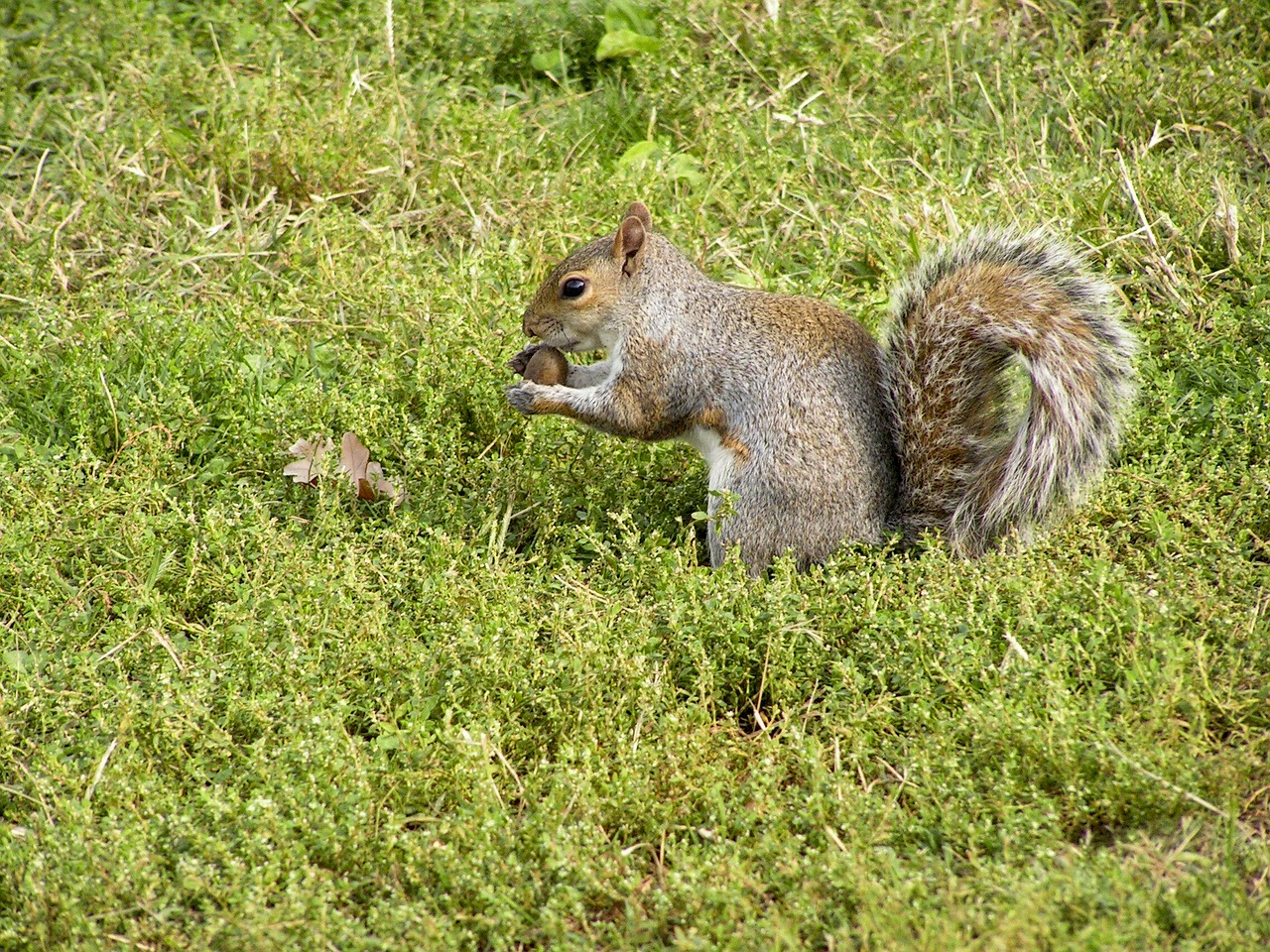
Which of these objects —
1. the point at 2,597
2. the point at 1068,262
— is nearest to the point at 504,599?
the point at 2,597

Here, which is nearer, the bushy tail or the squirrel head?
the bushy tail

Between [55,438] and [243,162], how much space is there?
1201 millimetres

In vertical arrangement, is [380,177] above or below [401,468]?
above

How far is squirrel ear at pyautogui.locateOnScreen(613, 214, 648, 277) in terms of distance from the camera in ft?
10.2

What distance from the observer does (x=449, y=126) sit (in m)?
4.39

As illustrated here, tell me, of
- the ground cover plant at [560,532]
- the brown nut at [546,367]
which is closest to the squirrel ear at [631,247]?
the brown nut at [546,367]

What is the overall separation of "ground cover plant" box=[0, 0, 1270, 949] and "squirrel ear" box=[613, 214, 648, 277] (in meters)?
0.50

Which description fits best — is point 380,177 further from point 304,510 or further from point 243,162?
point 304,510

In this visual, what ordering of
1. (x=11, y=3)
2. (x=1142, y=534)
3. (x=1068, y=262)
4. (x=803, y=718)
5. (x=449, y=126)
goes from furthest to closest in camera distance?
(x=11, y=3), (x=449, y=126), (x=1142, y=534), (x=1068, y=262), (x=803, y=718)

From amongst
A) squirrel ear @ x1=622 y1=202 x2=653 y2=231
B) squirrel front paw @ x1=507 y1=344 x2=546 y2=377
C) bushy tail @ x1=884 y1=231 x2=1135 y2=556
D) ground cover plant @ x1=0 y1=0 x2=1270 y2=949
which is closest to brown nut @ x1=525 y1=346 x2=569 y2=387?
squirrel front paw @ x1=507 y1=344 x2=546 y2=377

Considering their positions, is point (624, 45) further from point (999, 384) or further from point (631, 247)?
point (999, 384)

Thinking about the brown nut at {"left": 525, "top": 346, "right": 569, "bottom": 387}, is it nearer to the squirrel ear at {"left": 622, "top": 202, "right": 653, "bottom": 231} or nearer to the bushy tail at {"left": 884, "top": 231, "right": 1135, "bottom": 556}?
the squirrel ear at {"left": 622, "top": 202, "right": 653, "bottom": 231}

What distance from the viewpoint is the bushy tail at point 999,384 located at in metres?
2.67

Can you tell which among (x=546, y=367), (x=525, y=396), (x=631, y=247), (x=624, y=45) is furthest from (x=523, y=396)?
(x=624, y=45)
